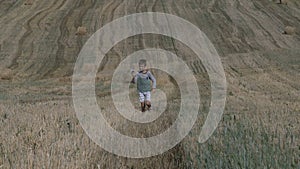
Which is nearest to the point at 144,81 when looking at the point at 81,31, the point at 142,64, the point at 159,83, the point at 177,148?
the point at 142,64

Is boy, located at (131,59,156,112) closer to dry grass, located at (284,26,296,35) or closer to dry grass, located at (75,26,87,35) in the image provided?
dry grass, located at (75,26,87,35)

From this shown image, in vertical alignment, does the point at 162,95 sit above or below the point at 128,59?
above

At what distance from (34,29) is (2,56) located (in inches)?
207

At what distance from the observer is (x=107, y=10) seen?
124 ft

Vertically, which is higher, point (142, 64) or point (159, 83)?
point (142, 64)

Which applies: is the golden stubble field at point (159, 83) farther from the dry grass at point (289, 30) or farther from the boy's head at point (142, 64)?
the boy's head at point (142, 64)

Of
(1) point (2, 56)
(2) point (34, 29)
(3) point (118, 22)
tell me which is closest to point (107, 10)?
(3) point (118, 22)

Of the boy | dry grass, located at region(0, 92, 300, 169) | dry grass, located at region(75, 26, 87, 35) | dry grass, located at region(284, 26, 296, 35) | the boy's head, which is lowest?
dry grass, located at region(284, 26, 296, 35)

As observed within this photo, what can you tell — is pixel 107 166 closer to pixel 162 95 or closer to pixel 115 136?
pixel 115 136

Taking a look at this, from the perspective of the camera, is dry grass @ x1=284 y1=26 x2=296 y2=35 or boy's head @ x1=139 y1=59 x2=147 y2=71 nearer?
boy's head @ x1=139 y1=59 x2=147 y2=71

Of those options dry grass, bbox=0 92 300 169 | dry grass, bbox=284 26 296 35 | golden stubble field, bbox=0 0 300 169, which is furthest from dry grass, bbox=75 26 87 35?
dry grass, bbox=0 92 300 169

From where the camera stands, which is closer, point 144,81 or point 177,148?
point 177,148

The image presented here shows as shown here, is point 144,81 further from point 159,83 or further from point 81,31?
point 81,31

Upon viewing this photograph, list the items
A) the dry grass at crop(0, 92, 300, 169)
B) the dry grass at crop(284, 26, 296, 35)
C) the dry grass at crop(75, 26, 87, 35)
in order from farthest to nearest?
1. the dry grass at crop(75, 26, 87, 35)
2. the dry grass at crop(284, 26, 296, 35)
3. the dry grass at crop(0, 92, 300, 169)
